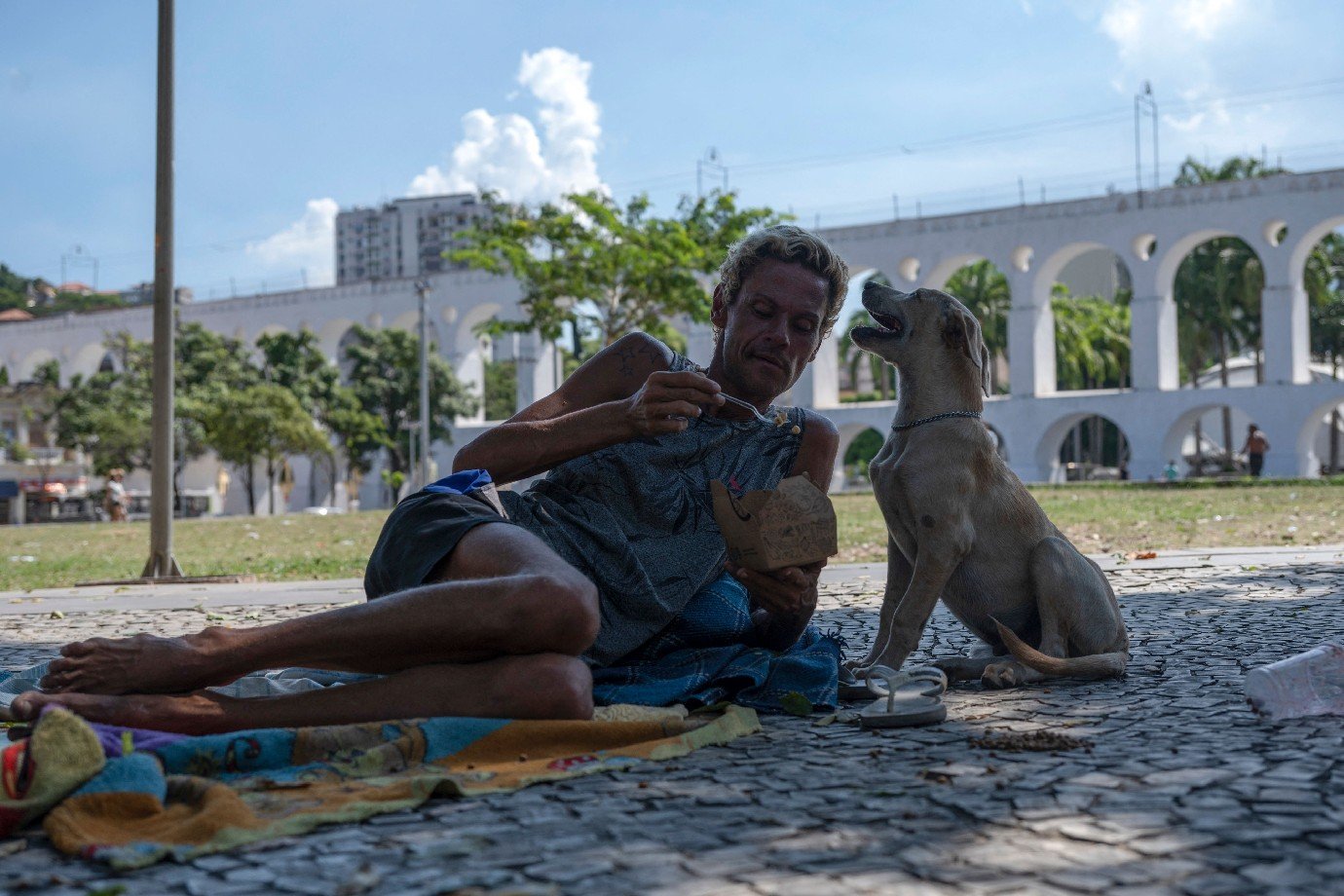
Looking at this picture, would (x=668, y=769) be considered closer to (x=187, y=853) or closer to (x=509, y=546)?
(x=509, y=546)

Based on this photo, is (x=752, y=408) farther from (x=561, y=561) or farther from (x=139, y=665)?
(x=139, y=665)

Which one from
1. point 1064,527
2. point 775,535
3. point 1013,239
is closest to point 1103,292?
point 1013,239

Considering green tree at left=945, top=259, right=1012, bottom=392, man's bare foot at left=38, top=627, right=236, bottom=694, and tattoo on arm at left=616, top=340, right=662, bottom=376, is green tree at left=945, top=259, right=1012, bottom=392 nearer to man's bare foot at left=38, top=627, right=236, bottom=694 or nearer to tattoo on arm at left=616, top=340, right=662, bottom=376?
tattoo on arm at left=616, top=340, right=662, bottom=376

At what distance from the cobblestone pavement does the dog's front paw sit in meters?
0.41

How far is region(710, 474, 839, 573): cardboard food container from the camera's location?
3357 millimetres

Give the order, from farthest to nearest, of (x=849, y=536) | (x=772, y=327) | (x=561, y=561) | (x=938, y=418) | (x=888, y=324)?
(x=849, y=536)
(x=888, y=324)
(x=938, y=418)
(x=772, y=327)
(x=561, y=561)

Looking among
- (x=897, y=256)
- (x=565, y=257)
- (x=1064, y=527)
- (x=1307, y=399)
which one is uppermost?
(x=897, y=256)

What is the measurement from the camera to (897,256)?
127ft

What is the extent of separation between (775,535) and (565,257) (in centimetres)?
2103

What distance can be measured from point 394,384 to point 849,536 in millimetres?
33694

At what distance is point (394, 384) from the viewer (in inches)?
1769

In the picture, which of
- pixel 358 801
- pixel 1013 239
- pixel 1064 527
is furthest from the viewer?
pixel 1013 239

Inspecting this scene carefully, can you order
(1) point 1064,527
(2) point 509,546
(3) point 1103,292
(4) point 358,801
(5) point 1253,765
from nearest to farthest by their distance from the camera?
(4) point 358,801, (5) point 1253,765, (2) point 509,546, (1) point 1064,527, (3) point 1103,292

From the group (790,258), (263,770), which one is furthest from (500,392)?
(263,770)
